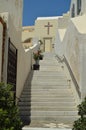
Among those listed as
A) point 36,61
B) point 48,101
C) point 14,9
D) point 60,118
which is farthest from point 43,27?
point 60,118

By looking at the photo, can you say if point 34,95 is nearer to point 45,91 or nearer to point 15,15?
point 45,91

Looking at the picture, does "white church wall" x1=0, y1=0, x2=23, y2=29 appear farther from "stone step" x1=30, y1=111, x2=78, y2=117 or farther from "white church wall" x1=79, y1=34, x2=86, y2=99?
"stone step" x1=30, y1=111, x2=78, y2=117

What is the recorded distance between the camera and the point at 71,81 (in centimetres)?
1291

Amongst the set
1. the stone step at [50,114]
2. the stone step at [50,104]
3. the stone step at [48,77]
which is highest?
the stone step at [48,77]

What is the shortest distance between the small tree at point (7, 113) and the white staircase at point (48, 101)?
309 cm

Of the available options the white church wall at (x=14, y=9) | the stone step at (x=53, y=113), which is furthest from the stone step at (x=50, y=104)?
the white church wall at (x=14, y=9)

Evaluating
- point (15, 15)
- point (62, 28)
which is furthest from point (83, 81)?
point (62, 28)

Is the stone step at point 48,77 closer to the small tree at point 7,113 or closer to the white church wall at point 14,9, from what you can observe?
the white church wall at point 14,9

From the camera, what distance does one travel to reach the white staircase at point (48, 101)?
34.7ft

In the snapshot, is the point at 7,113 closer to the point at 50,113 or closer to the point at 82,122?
the point at 82,122

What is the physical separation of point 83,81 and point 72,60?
1.79 metres

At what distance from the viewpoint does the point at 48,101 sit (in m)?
11.8

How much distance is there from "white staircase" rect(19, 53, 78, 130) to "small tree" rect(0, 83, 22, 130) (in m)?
3.09

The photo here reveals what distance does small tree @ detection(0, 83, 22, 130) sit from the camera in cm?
572
